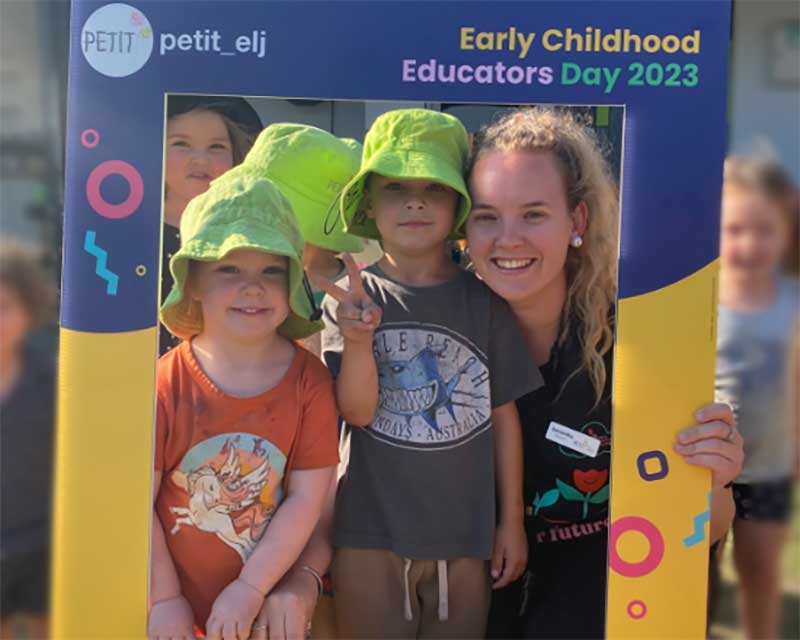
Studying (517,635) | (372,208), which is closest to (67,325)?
(372,208)

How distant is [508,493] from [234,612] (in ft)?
1.99

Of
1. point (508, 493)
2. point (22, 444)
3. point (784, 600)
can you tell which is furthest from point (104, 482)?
point (784, 600)

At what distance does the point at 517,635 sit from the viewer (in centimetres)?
198

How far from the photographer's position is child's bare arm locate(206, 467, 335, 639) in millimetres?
1725

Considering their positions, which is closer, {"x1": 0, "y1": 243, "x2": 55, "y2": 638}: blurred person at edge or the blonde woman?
the blonde woman

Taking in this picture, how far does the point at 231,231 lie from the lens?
164 cm

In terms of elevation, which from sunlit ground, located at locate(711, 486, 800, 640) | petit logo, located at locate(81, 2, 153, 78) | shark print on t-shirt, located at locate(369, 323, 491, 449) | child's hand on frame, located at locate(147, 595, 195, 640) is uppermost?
petit logo, located at locate(81, 2, 153, 78)

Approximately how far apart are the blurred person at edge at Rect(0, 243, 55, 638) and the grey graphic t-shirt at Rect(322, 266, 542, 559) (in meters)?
0.97

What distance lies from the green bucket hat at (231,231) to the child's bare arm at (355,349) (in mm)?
96

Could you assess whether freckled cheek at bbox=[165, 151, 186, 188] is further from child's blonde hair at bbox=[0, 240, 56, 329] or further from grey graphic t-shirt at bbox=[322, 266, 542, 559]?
child's blonde hair at bbox=[0, 240, 56, 329]

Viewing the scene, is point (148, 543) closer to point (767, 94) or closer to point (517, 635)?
point (517, 635)

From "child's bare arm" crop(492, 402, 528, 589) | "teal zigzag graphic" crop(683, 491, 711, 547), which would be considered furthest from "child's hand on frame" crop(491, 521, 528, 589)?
"teal zigzag graphic" crop(683, 491, 711, 547)

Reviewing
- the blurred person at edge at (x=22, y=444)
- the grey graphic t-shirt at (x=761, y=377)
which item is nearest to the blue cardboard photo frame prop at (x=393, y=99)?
the blurred person at edge at (x=22, y=444)

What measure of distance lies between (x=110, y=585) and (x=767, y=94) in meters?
3.89
